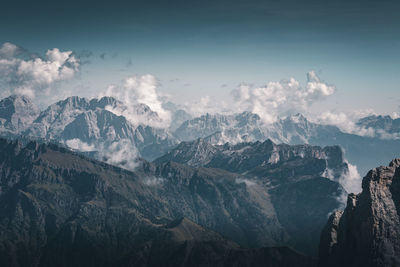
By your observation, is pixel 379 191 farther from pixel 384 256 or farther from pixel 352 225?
pixel 384 256

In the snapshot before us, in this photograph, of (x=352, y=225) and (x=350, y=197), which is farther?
(x=350, y=197)

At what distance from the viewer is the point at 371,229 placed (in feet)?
417

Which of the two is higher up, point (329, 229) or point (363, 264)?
point (329, 229)

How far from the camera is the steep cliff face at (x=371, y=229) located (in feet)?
409

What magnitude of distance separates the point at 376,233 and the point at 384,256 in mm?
7591

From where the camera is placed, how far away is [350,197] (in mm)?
154125

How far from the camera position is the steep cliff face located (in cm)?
12475

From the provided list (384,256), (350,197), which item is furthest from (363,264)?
(350,197)

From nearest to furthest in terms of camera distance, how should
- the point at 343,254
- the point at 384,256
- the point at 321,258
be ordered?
1. the point at 384,256
2. the point at 343,254
3. the point at 321,258

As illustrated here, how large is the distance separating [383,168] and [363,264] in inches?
1500

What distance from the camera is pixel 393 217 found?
129m

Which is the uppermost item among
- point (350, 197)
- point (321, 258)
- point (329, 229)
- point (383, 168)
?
point (383, 168)

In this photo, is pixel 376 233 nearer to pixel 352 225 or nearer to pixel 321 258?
pixel 352 225

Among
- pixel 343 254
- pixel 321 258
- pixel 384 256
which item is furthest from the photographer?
pixel 321 258
